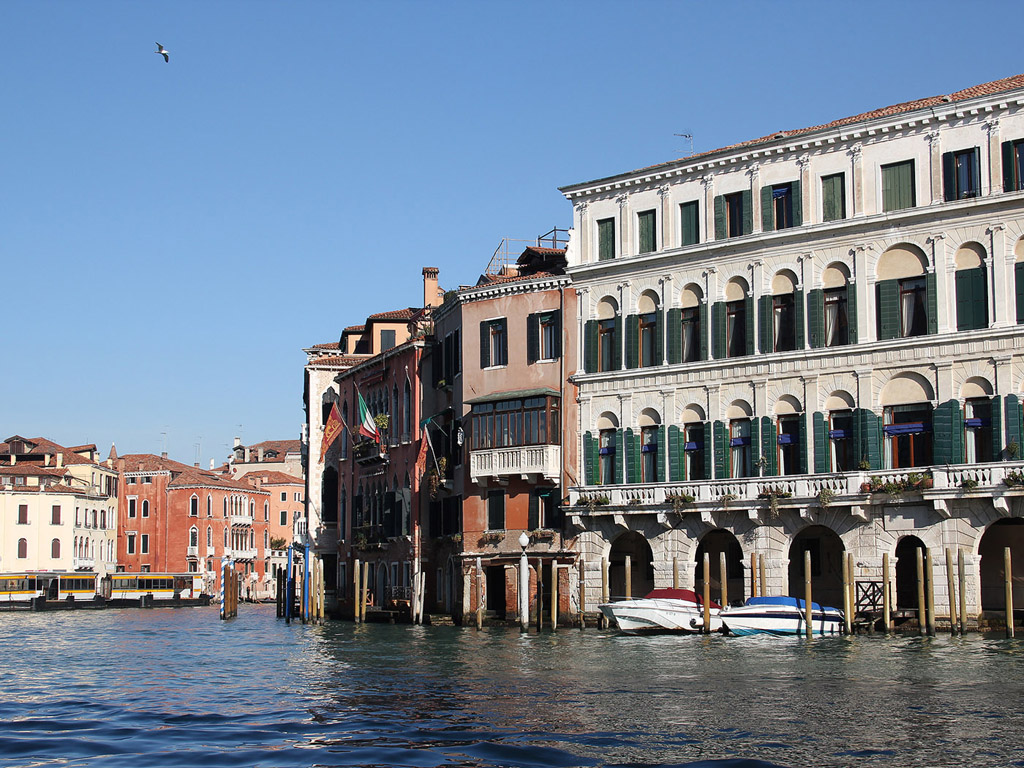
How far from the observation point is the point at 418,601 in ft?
153

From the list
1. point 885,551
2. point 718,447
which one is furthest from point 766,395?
point 885,551

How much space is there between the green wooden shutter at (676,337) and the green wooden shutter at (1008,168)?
9.70m

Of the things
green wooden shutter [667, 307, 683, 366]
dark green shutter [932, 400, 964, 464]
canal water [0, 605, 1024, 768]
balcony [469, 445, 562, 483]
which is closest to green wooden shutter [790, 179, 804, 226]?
green wooden shutter [667, 307, 683, 366]

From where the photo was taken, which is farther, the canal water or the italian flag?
the italian flag

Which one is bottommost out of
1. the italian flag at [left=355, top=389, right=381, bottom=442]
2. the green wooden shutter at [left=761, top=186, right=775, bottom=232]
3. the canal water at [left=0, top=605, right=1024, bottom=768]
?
the canal water at [left=0, top=605, right=1024, bottom=768]

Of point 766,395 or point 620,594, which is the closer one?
point 766,395

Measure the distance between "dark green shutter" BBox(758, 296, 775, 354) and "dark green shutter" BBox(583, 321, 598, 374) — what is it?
5680 mm

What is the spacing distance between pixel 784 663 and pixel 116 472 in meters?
75.8

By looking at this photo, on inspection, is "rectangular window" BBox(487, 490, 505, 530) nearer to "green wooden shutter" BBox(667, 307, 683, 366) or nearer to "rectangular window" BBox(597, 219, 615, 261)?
"green wooden shutter" BBox(667, 307, 683, 366)

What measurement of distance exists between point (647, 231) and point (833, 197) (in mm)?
6108

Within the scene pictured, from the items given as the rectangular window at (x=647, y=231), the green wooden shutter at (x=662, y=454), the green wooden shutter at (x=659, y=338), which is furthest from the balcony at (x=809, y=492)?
the rectangular window at (x=647, y=231)

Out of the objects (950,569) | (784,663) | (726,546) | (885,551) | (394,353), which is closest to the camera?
(784,663)

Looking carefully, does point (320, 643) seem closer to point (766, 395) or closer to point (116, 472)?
point (766, 395)

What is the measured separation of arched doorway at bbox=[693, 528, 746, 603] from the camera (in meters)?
40.6
